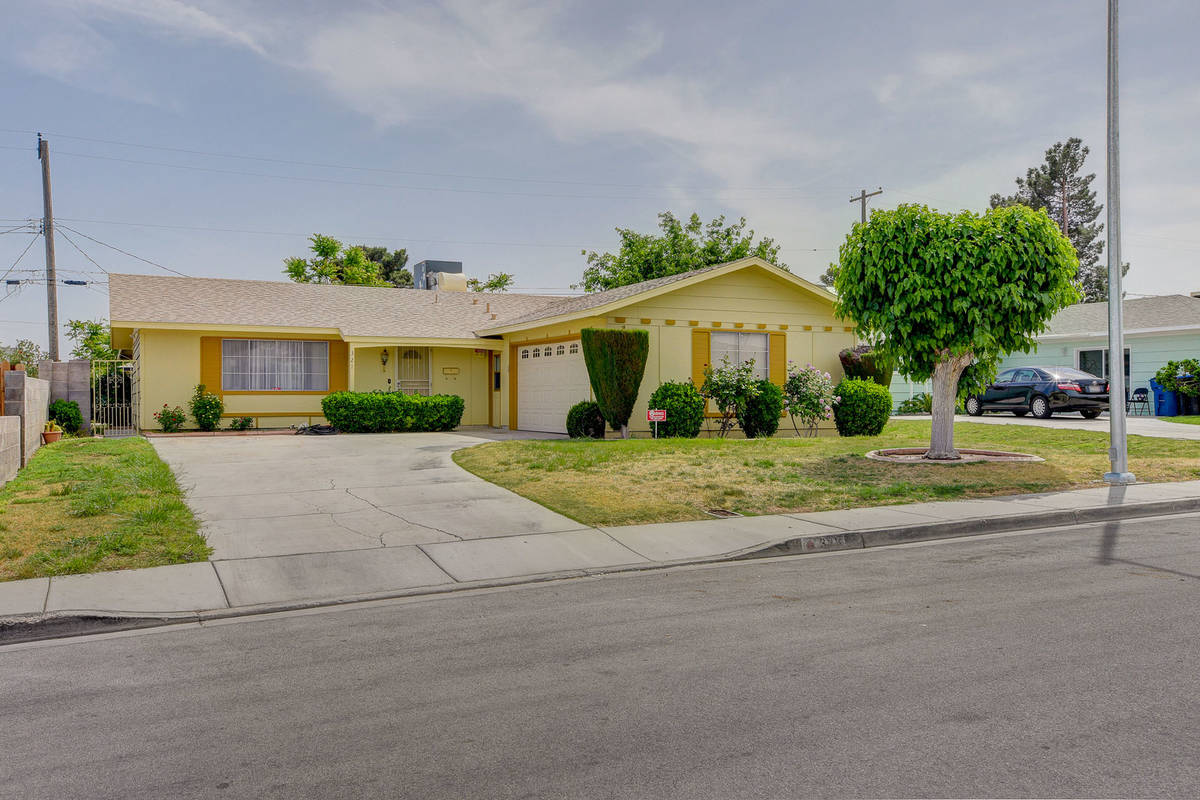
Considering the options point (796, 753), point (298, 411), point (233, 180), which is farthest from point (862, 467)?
point (233, 180)

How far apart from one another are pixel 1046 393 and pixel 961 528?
61.1ft

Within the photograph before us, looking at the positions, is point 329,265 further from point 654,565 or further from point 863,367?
point 654,565

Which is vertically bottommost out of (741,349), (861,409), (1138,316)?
(861,409)

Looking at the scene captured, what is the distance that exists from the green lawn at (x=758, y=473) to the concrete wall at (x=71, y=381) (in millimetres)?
13962

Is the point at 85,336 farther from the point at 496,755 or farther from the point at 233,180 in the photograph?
the point at 496,755

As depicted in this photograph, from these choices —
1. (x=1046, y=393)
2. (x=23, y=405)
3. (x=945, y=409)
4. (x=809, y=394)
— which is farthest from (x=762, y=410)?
(x=23, y=405)

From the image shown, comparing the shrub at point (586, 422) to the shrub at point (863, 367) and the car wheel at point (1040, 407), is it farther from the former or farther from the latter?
the car wheel at point (1040, 407)

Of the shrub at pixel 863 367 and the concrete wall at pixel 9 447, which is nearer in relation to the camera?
the concrete wall at pixel 9 447

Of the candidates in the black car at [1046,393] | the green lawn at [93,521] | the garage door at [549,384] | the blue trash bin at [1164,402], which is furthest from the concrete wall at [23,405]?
the blue trash bin at [1164,402]

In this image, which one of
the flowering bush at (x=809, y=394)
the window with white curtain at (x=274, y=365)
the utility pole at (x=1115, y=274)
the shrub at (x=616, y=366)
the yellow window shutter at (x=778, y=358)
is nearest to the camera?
the utility pole at (x=1115, y=274)

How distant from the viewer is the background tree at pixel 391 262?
71062 mm

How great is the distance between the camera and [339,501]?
34.8 ft

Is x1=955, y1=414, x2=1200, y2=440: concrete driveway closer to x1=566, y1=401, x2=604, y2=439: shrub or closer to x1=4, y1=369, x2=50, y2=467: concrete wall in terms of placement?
x1=566, y1=401, x2=604, y2=439: shrub

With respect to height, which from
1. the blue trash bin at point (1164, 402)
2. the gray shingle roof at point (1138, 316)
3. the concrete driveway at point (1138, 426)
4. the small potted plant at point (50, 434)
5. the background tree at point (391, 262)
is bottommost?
the concrete driveway at point (1138, 426)
